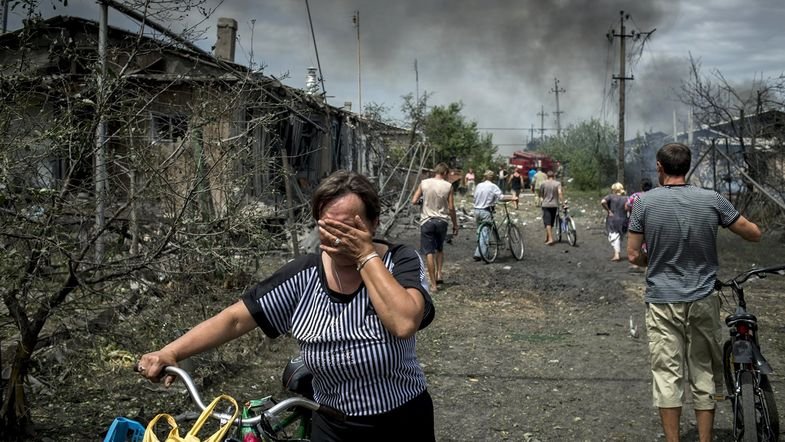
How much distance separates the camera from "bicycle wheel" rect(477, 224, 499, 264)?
13164mm

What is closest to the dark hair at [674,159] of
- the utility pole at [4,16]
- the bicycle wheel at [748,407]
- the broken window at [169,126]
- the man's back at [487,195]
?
the bicycle wheel at [748,407]

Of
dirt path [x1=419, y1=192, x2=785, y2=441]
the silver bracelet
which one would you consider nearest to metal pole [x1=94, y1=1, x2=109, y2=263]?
the silver bracelet

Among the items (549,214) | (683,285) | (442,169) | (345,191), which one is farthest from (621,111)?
(345,191)

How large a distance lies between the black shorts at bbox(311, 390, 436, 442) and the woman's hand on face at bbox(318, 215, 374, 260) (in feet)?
1.92

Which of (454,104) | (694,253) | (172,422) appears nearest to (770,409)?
(694,253)

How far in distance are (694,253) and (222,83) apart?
3713 millimetres

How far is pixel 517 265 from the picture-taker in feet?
43.4

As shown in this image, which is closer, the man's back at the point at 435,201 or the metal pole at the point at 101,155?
the metal pole at the point at 101,155

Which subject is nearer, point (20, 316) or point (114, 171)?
point (20, 316)

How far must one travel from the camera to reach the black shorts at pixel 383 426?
2.46 metres

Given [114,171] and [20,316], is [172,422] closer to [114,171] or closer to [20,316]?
[20,316]

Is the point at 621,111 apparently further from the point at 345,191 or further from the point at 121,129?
the point at 345,191

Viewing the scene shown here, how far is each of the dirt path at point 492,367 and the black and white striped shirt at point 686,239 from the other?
1.28 meters

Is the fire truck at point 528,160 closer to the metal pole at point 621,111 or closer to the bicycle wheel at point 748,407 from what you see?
the metal pole at point 621,111
